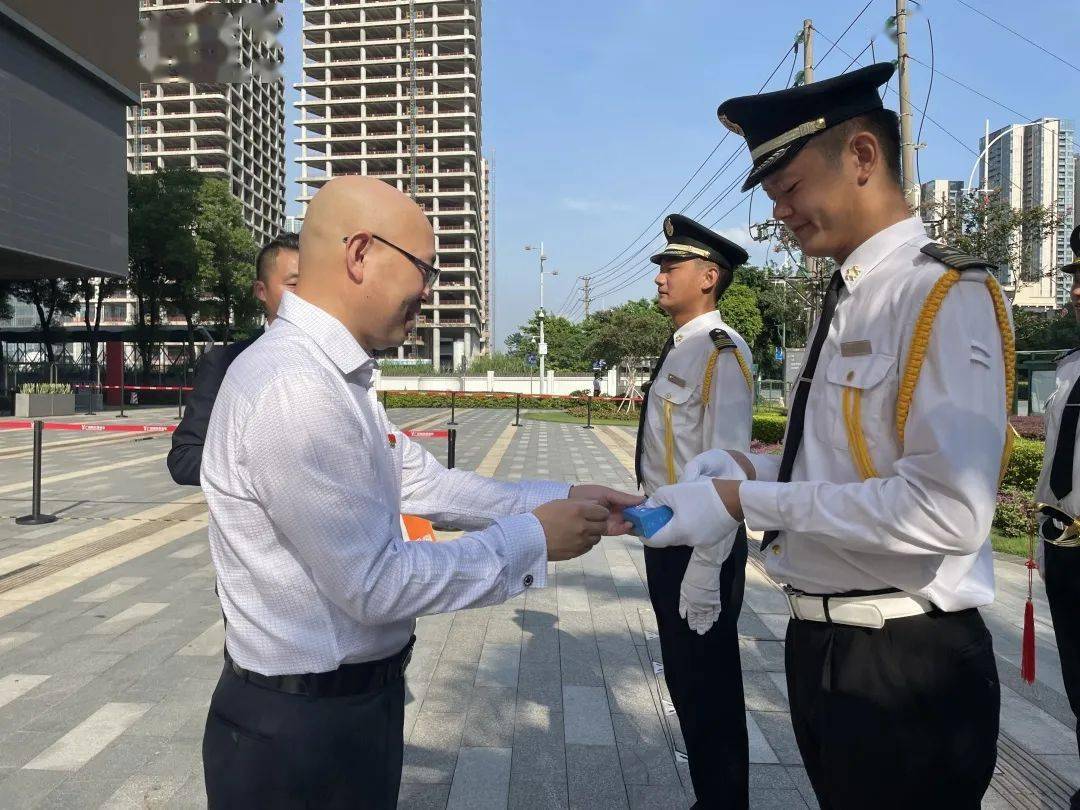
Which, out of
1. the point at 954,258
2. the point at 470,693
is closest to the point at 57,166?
the point at 470,693

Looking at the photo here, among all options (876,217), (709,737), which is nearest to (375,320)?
(876,217)

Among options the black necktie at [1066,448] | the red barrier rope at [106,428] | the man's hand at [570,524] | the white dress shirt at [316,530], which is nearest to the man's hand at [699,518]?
the man's hand at [570,524]

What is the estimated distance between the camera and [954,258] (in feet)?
4.83

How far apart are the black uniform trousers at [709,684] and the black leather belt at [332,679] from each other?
1.37m

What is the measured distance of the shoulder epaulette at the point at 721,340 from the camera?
9.54 feet

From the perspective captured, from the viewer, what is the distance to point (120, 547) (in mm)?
6695

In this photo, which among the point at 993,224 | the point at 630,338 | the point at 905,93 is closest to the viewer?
the point at 905,93

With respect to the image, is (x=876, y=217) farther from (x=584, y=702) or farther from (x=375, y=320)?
(x=584, y=702)

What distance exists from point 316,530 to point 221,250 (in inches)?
1546

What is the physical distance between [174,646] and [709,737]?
11.0ft

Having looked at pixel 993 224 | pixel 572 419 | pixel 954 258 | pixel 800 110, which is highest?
pixel 993 224

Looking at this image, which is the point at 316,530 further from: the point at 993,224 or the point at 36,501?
the point at 993,224

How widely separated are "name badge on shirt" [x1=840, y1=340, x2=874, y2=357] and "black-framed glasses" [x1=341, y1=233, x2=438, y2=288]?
0.96 m

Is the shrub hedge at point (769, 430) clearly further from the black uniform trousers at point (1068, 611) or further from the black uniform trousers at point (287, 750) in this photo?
the black uniform trousers at point (287, 750)
